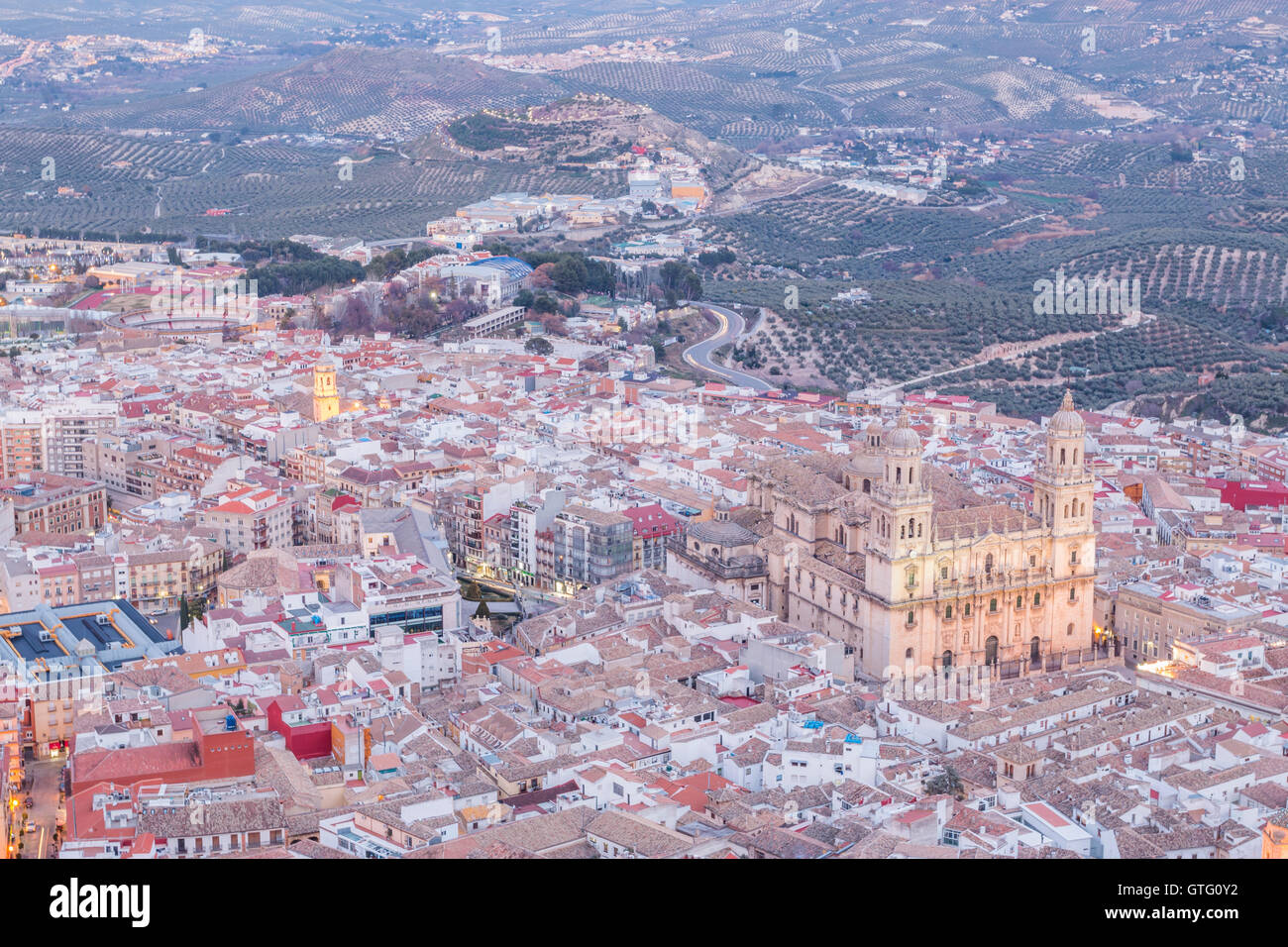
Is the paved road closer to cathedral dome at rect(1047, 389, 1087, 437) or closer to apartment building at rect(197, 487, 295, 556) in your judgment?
apartment building at rect(197, 487, 295, 556)

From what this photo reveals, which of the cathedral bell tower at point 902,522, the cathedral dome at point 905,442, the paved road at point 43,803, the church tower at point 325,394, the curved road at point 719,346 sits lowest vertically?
the curved road at point 719,346

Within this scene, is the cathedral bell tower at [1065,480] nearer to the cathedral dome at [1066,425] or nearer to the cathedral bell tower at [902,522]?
the cathedral dome at [1066,425]

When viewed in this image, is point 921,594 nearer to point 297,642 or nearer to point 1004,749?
point 1004,749

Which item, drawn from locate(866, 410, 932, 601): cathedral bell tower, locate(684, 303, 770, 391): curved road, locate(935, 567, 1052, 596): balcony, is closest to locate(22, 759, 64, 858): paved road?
locate(866, 410, 932, 601): cathedral bell tower

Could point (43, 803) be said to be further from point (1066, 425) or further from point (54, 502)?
point (54, 502)

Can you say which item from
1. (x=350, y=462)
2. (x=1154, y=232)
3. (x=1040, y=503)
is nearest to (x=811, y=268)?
(x=1154, y=232)

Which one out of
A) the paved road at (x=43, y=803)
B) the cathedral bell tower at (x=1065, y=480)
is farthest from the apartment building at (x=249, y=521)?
the cathedral bell tower at (x=1065, y=480)
